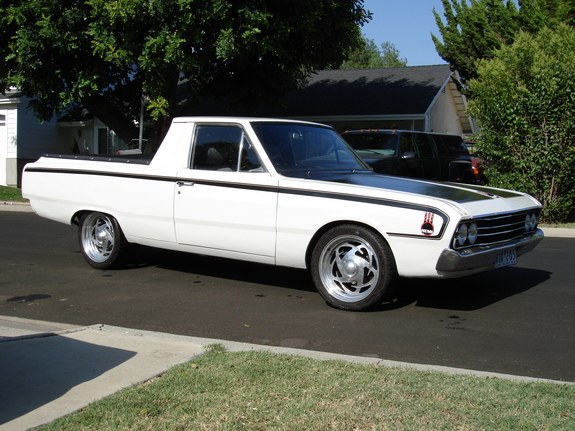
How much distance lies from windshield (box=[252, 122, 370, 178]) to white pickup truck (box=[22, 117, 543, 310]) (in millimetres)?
16

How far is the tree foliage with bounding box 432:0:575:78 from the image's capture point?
2178cm

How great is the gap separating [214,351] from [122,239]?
3482 millimetres

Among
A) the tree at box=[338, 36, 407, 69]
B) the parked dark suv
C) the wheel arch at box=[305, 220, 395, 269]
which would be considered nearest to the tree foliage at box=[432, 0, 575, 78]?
the parked dark suv

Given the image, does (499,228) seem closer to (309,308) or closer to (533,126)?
(309,308)

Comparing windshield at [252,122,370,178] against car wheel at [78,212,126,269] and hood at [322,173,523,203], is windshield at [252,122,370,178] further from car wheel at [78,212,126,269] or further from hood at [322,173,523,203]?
car wheel at [78,212,126,269]

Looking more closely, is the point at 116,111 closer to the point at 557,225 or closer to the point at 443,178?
the point at 443,178

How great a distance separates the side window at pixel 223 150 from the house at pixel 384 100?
15436 mm

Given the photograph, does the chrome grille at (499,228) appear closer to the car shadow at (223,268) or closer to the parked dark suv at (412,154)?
the car shadow at (223,268)

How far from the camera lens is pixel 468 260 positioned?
611cm

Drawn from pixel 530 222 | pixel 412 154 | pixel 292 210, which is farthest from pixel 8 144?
pixel 530 222

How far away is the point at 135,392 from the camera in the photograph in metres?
4.29

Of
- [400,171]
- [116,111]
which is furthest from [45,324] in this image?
[116,111]

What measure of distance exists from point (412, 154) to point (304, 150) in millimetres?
6946

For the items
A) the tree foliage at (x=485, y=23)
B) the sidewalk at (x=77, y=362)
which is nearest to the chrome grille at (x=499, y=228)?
the sidewalk at (x=77, y=362)
